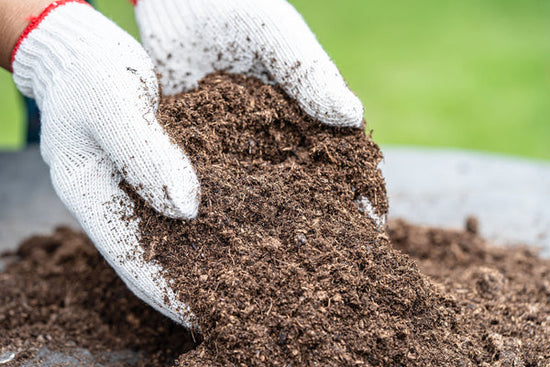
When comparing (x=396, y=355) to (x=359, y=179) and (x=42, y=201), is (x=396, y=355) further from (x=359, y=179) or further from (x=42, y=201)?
(x=42, y=201)

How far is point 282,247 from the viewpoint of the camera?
1.14 meters

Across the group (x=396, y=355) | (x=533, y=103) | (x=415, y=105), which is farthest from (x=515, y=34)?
(x=396, y=355)

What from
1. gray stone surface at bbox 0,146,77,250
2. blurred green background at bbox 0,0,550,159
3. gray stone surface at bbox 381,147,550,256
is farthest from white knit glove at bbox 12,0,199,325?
blurred green background at bbox 0,0,550,159

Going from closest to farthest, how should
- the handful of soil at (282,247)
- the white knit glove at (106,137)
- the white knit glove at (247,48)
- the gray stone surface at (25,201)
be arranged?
1. the handful of soil at (282,247)
2. the white knit glove at (106,137)
3. the white knit glove at (247,48)
4. the gray stone surface at (25,201)

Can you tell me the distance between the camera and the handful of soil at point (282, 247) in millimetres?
1047

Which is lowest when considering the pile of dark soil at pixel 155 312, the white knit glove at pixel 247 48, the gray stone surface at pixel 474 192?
the pile of dark soil at pixel 155 312

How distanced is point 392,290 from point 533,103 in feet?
14.0

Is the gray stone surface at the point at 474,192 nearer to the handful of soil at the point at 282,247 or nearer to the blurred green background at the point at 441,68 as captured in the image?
the handful of soil at the point at 282,247

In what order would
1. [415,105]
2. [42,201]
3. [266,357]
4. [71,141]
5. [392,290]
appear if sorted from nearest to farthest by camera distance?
[266,357] < [392,290] < [71,141] < [42,201] < [415,105]

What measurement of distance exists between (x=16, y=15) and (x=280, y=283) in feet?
3.17

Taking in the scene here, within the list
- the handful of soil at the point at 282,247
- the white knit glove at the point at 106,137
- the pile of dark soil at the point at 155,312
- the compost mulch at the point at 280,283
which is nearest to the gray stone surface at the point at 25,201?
the pile of dark soil at the point at 155,312

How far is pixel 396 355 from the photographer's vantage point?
1.06m

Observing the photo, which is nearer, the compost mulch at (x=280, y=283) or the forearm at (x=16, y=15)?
the compost mulch at (x=280, y=283)

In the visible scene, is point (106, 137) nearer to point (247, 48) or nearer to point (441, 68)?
point (247, 48)
